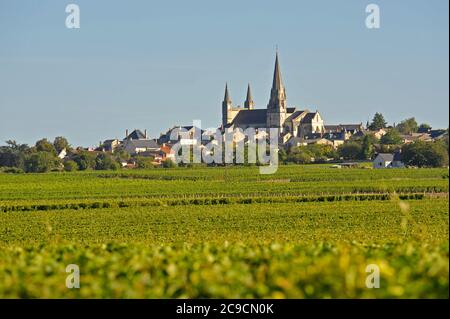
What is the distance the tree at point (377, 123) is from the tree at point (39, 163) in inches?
3168

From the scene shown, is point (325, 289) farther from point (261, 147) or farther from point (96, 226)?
point (261, 147)

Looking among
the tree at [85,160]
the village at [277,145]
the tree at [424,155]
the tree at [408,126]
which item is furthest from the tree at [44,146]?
the tree at [408,126]

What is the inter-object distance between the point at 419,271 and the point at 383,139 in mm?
122525

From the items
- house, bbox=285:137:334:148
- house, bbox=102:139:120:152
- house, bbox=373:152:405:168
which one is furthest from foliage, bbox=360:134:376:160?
house, bbox=102:139:120:152

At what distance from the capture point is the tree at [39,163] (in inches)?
4397

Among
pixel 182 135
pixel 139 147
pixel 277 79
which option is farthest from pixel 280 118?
pixel 139 147

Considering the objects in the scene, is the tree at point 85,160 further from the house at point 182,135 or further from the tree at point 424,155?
the tree at point 424,155

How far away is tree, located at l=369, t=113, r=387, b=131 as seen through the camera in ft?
571

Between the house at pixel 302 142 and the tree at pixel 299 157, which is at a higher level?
the house at pixel 302 142

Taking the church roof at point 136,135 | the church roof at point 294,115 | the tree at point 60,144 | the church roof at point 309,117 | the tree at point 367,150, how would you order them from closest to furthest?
1. the tree at point 367,150
2. the tree at point 60,144
3. the church roof at point 309,117
4. the church roof at point 136,135
5. the church roof at point 294,115

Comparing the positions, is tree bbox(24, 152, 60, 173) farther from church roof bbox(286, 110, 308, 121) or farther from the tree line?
church roof bbox(286, 110, 308, 121)

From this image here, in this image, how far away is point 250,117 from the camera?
188 metres

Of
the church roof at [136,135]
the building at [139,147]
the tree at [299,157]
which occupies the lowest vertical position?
the tree at [299,157]

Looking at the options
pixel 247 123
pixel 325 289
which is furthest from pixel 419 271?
pixel 247 123
